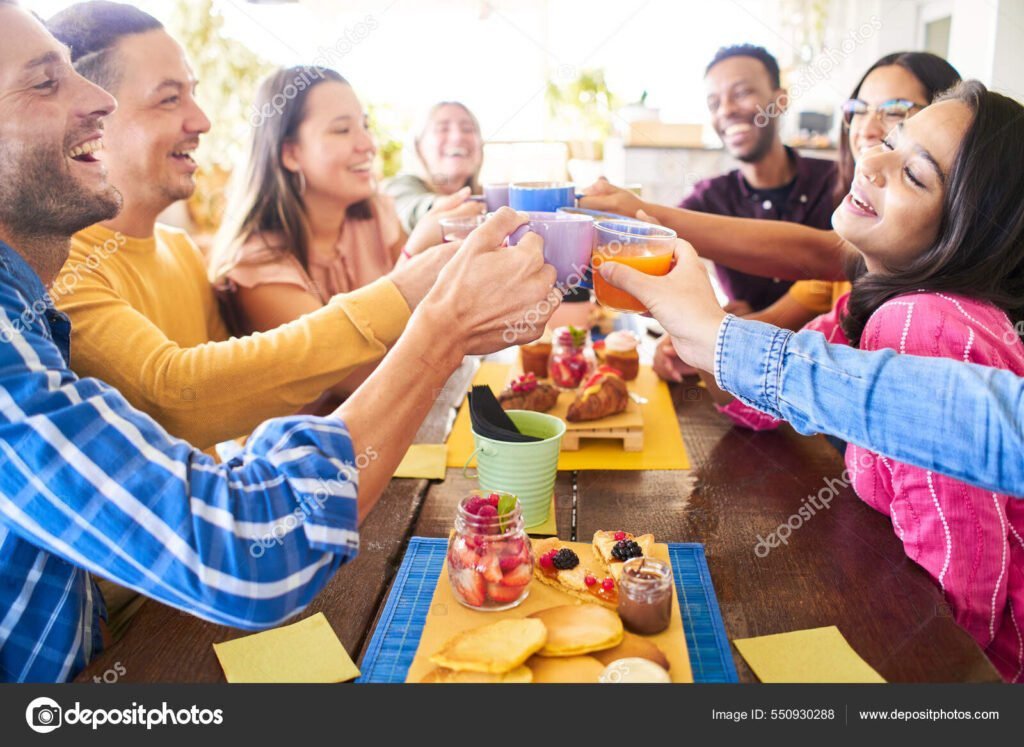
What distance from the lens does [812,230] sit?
2176 millimetres

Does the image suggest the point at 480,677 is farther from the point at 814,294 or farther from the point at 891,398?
the point at 814,294

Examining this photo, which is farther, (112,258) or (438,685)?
(112,258)

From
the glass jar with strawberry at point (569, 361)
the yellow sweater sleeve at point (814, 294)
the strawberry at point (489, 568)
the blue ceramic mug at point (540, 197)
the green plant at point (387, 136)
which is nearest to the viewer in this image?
the strawberry at point (489, 568)

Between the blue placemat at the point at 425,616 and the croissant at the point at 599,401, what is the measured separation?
521 mm

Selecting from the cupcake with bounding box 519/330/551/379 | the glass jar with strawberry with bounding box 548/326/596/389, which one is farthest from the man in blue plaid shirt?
the cupcake with bounding box 519/330/551/379

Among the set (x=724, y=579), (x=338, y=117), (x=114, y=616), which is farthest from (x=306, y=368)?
(x=338, y=117)

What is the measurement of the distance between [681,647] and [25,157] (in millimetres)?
1089

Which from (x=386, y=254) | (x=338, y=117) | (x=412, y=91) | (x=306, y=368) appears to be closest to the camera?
(x=306, y=368)

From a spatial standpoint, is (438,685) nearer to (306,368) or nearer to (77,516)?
(77,516)

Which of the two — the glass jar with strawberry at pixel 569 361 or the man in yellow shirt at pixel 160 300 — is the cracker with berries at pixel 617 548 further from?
the glass jar with strawberry at pixel 569 361

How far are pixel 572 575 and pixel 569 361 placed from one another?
97cm

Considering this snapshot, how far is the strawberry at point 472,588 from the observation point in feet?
3.47

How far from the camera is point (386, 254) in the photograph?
110 inches

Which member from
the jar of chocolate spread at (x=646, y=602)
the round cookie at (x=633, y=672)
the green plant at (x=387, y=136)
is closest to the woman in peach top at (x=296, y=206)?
the jar of chocolate spread at (x=646, y=602)
